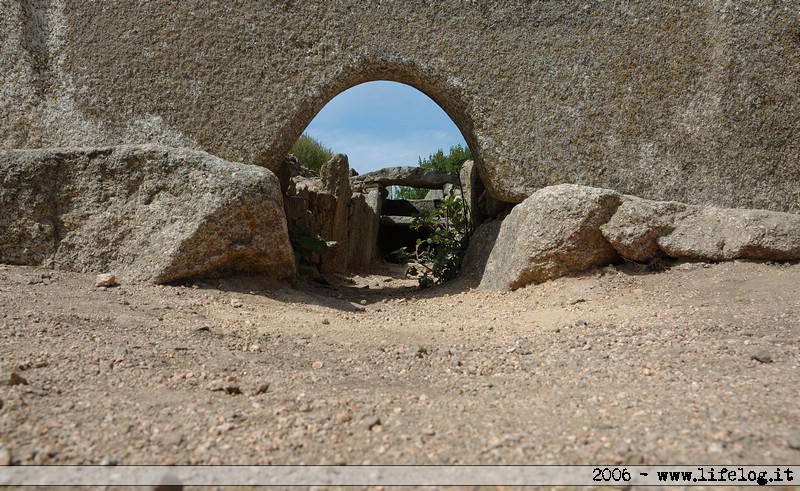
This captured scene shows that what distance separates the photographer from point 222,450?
57.0 inches

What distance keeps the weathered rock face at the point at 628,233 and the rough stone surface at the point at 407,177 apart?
7185 millimetres

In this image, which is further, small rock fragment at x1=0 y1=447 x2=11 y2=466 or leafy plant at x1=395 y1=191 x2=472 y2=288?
leafy plant at x1=395 y1=191 x2=472 y2=288

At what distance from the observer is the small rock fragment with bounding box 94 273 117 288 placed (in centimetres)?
323

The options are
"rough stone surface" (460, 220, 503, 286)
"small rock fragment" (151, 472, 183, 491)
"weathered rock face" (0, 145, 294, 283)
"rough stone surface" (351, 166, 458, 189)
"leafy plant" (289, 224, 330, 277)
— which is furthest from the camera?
"rough stone surface" (351, 166, 458, 189)

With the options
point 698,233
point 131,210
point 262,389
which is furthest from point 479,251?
point 262,389

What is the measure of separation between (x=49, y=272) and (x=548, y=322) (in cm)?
271

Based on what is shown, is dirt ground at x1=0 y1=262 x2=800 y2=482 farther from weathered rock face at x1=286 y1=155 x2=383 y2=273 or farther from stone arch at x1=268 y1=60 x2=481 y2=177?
weathered rock face at x1=286 y1=155 x2=383 y2=273

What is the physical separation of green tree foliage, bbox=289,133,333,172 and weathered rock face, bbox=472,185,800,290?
8943 mm

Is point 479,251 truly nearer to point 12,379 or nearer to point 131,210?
point 131,210

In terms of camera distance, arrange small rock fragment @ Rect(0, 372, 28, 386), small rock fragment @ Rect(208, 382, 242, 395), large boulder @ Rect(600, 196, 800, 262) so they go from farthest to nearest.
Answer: large boulder @ Rect(600, 196, 800, 262)
small rock fragment @ Rect(208, 382, 242, 395)
small rock fragment @ Rect(0, 372, 28, 386)

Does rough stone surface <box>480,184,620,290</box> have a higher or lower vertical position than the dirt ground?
higher

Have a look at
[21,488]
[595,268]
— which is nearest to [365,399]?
[21,488]

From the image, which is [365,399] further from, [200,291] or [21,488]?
[200,291]

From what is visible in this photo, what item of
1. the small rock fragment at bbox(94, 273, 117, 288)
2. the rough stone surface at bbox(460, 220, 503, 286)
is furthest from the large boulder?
the small rock fragment at bbox(94, 273, 117, 288)
